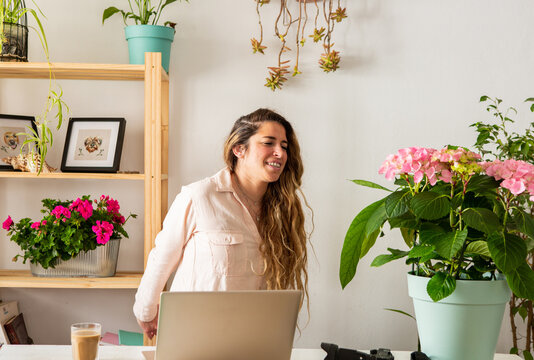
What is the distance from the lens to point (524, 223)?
1362 millimetres

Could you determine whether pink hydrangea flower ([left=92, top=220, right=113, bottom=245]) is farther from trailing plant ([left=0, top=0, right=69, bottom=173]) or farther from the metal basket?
trailing plant ([left=0, top=0, right=69, bottom=173])

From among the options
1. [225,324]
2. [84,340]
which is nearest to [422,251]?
[225,324]

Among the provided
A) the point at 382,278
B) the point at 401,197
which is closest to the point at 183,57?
the point at 382,278

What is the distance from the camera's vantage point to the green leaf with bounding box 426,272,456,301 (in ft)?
4.46

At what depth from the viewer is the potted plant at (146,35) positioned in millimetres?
2654

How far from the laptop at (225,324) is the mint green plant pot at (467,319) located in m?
0.35

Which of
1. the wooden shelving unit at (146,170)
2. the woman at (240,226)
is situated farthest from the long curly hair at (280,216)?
the wooden shelving unit at (146,170)

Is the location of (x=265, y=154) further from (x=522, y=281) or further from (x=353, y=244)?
(x=522, y=281)

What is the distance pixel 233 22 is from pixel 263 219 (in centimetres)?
111

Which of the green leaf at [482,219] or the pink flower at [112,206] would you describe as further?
the pink flower at [112,206]

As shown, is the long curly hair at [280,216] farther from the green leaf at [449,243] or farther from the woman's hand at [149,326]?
the green leaf at [449,243]

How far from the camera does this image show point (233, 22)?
292cm

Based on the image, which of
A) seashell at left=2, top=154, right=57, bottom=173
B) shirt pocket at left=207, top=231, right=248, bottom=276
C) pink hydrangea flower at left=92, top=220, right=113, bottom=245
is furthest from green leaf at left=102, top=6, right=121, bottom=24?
shirt pocket at left=207, top=231, right=248, bottom=276

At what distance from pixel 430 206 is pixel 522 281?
10.7 inches
